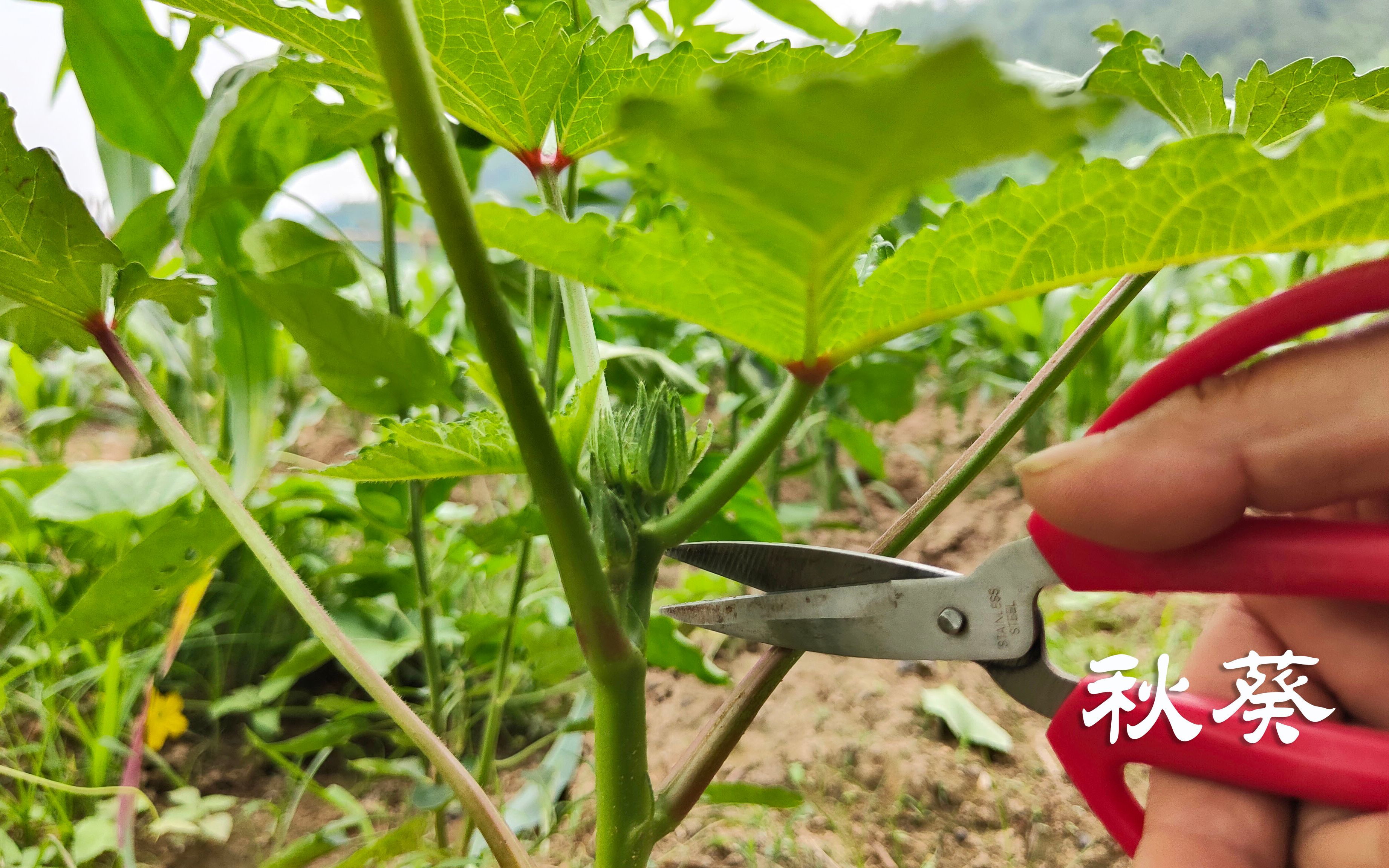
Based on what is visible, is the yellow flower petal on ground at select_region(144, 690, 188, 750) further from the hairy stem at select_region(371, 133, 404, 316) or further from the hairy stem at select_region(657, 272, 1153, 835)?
the hairy stem at select_region(657, 272, 1153, 835)

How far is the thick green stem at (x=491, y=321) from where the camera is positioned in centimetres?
21

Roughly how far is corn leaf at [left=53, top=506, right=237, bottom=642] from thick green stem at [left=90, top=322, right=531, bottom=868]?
6cm

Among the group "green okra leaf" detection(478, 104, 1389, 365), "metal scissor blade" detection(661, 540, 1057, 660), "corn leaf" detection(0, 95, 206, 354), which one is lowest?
"metal scissor blade" detection(661, 540, 1057, 660)

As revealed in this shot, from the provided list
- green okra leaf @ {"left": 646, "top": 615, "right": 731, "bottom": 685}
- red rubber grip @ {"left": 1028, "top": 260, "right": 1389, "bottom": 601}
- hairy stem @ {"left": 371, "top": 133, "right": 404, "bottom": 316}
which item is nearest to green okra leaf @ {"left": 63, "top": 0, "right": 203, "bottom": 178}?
hairy stem @ {"left": 371, "top": 133, "right": 404, "bottom": 316}

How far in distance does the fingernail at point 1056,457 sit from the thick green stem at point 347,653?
274 millimetres

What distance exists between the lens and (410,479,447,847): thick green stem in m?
0.56

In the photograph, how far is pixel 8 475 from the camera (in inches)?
24.9

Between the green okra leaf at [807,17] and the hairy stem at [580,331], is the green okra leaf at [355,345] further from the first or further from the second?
the green okra leaf at [807,17]

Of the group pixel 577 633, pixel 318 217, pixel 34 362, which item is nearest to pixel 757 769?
pixel 577 633

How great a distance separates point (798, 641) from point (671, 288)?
8.5 inches

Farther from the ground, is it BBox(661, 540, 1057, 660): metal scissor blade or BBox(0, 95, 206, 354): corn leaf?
BBox(0, 95, 206, 354): corn leaf

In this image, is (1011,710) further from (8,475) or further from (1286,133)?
(8,475)

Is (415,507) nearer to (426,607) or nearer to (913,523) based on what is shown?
(426,607)

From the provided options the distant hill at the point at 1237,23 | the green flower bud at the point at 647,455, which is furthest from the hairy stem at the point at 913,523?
the distant hill at the point at 1237,23
